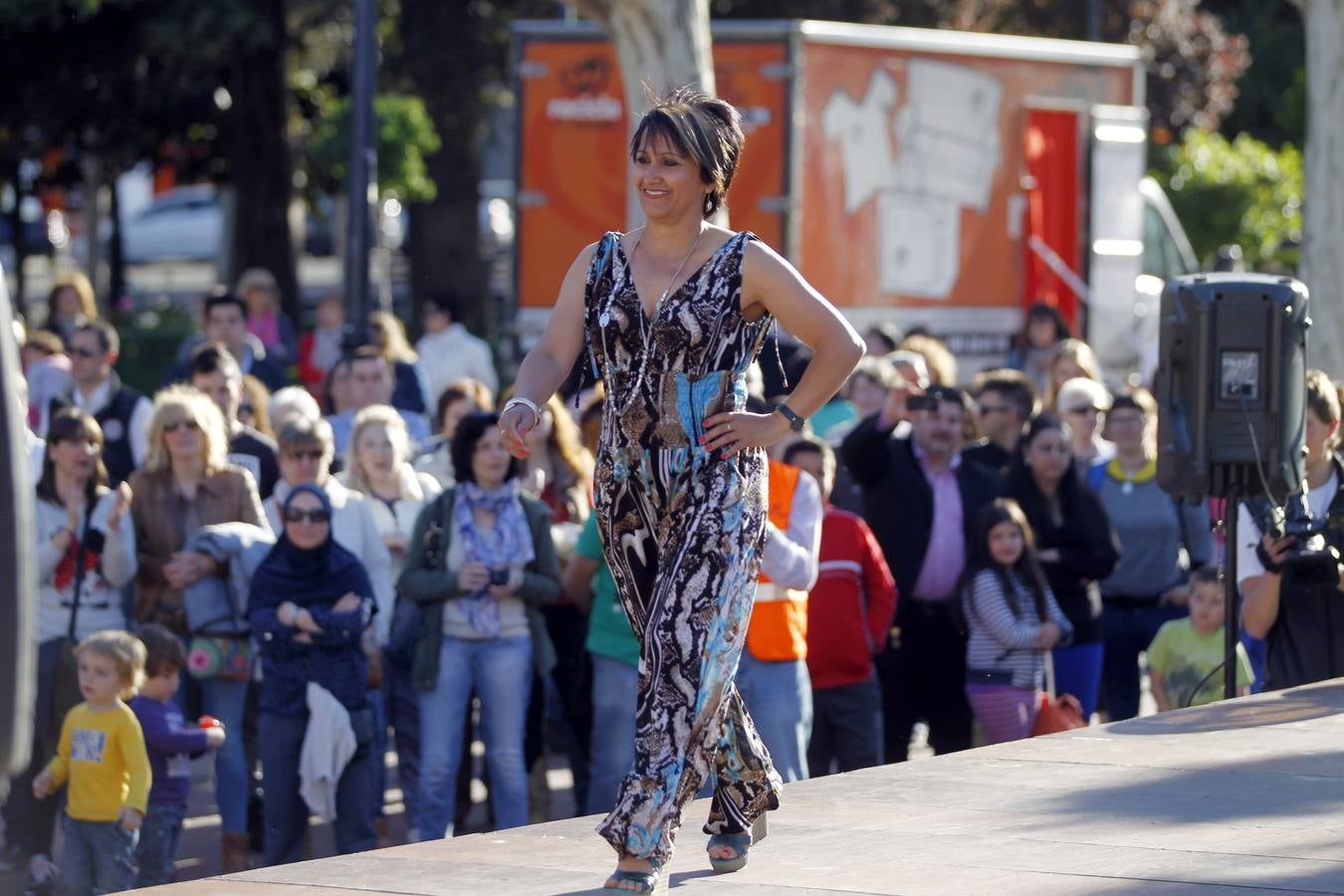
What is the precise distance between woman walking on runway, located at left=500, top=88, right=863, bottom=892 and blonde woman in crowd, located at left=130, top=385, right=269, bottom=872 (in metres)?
3.91

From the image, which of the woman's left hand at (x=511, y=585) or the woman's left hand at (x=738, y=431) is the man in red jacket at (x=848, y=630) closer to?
the woman's left hand at (x=511, y=585)

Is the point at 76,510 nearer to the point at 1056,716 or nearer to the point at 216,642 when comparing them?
the point at 216,642

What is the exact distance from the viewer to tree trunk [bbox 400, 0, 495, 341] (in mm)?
24078

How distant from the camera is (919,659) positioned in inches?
385

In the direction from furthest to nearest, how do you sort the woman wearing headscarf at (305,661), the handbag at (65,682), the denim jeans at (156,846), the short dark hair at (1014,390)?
the short dark hair at (1014,390)
the handbag at (65,682)
the woman wearing headscarf at (305,661)
the denim jeans at (156,846)

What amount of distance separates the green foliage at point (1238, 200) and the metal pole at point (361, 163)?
1775 centimetres

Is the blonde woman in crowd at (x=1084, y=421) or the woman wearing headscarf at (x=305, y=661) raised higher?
the blonde woman in crowd at (x=1084, y=421)

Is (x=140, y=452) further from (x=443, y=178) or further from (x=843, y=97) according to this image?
Answer: (x=443, y=178)

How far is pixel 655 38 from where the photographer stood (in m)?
14.1

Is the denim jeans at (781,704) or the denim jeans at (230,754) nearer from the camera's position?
the denim jeans at (781,704)

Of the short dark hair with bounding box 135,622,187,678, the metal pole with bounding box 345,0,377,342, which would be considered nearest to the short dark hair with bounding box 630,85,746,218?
the short dark hair with bounding box 135,622,187,678

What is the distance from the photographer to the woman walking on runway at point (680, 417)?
509 cm

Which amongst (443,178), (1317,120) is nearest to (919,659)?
(1317,120)

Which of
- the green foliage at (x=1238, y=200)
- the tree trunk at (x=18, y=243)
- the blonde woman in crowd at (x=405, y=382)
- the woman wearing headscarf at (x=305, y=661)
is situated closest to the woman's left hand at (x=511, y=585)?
the woman wearing headscarf at (x=305, y=661)
